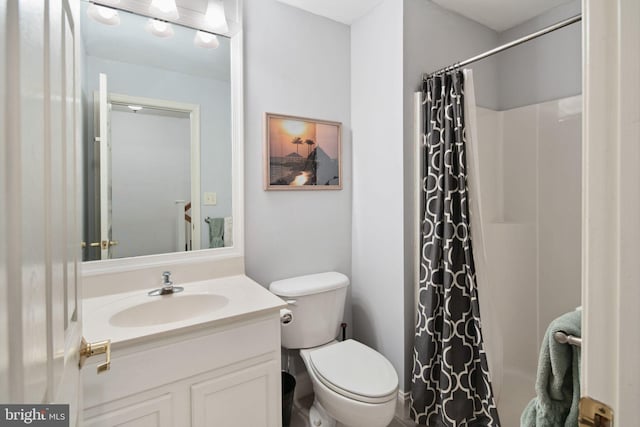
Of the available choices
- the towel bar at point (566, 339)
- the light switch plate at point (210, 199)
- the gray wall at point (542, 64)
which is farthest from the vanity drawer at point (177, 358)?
the gray wall at point (542, 64)

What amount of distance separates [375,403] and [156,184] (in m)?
1.46

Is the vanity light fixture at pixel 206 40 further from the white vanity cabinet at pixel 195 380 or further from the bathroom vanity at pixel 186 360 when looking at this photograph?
the white vanity cabinet at pixel 195 380

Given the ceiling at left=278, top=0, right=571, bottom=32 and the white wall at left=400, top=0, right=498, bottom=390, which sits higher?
the ceiling at left=278, top=0, right=571, bottom=32

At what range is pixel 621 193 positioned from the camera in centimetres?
45

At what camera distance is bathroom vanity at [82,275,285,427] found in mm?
1025

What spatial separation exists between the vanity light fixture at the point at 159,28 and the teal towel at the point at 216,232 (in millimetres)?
959

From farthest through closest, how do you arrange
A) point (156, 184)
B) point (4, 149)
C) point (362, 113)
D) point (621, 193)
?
point (362, 113), point (156, 184), point (621, 193), point (4, 149)

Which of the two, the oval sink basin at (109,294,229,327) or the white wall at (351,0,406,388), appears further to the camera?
the white wall at (351,0,406,388)

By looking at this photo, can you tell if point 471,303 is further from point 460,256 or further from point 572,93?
point 572,93

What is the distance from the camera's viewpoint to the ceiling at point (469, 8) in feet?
6.17

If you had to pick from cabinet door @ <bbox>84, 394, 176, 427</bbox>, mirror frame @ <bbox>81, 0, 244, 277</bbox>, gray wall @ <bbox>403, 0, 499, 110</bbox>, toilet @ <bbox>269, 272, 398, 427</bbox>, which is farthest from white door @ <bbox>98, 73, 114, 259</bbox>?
gray wall @ <bbox>403, 0, 499, 110</bbox>

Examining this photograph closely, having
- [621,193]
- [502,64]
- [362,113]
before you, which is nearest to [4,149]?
[621,193]

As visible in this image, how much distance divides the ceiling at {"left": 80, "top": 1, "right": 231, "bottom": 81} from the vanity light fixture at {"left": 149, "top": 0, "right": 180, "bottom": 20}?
0.20 feet

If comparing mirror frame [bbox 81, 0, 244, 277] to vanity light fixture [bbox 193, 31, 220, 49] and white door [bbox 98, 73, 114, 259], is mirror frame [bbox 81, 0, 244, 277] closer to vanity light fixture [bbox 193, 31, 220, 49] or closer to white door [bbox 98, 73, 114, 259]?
vanity light fixture [bbox 193, 31, 220, 49]
